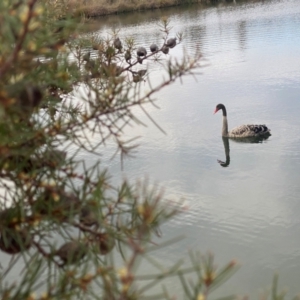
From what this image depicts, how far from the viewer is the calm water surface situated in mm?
2898

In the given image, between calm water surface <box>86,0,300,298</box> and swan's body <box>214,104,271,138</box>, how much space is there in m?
0.09

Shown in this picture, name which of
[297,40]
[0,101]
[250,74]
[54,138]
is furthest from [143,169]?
[297,40]

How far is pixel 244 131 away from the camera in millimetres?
4766

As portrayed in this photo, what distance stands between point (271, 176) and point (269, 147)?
71 centimetres

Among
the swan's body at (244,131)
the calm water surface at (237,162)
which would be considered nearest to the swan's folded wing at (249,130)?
the swan's body at (244,131)

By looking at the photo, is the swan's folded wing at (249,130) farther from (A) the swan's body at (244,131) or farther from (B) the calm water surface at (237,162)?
(B) the calm water surface at (237,162)

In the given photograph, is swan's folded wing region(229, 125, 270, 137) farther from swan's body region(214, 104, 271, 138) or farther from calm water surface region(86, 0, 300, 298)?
calm water surface region(86, 0, 300, 298)

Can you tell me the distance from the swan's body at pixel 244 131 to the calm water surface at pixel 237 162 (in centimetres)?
9

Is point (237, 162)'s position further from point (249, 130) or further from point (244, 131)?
point (244, 131)

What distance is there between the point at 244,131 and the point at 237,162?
588mm

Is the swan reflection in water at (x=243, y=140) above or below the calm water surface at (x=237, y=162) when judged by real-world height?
below

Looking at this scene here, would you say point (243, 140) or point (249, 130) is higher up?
point (249, 130)

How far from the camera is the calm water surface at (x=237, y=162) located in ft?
9.51

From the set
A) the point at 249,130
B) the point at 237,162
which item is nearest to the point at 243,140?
the point at 249,130
